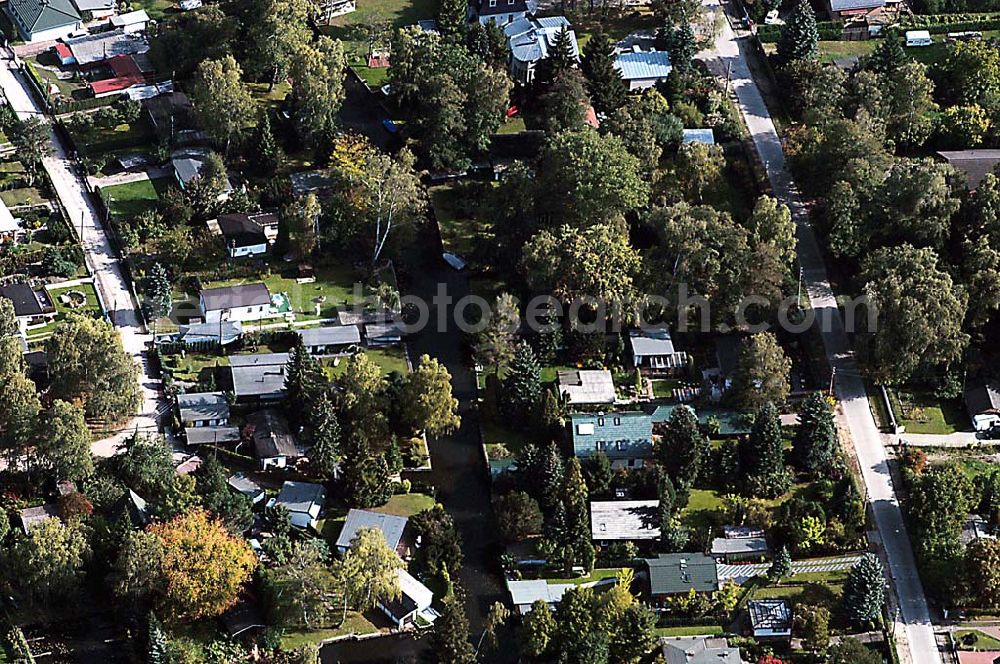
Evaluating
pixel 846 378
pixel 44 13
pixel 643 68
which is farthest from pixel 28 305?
pixel 846 378

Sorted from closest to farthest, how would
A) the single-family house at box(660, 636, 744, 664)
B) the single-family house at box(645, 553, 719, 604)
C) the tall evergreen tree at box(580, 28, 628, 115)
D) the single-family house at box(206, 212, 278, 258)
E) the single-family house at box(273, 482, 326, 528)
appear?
1. the single-family house at box(660, 636, 744, 664)
2. the single-family house at box(645, 553, 719, 604)
3. the single-family house at box(273, 482, 326, 528)
4. the single-family house at box(206, 212, 278, 258)
5. the tall evergreen tree at box(580, 28, 628, 115)

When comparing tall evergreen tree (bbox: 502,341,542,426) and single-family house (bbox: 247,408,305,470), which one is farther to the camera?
tall evergreen tree (bbox: 502,341,542,426)

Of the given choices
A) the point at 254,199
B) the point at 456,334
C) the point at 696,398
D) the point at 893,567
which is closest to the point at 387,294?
the point at 456,334

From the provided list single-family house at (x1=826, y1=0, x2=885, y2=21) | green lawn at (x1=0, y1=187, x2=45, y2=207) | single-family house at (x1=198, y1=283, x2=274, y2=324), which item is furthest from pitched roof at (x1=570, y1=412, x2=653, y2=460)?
single-family house at (x1=826, y1=0, x2=885, y2=21)

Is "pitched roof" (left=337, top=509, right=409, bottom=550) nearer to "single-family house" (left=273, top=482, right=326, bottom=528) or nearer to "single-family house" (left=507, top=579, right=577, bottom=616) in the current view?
"single-family house" (left=273, top=482, right=326, bottom=528)

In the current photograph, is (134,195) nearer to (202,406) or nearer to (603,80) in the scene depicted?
(202,406)

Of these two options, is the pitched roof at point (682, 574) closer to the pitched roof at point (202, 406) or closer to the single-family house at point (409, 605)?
the single-family house at point (409, 605)

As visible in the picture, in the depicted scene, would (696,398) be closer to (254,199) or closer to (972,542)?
(972,542)
